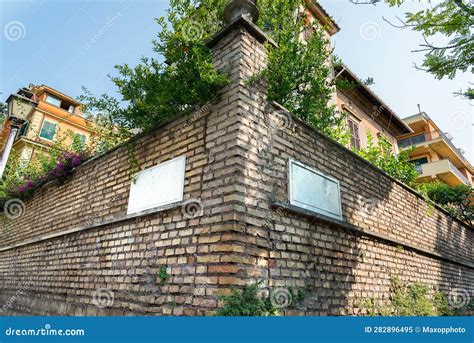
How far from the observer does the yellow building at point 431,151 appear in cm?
2451

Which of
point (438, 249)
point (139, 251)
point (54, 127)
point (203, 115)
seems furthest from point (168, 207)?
point (54, 127)

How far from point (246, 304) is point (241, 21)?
3515mm

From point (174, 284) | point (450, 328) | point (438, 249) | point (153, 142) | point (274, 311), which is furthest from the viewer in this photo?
point (438, 249)

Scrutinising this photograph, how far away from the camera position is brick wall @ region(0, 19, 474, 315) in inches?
118

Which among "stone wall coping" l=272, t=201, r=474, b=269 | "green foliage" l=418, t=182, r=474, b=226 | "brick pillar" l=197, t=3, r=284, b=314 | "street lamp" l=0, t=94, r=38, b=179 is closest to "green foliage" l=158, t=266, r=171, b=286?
"brick pillar" l=197, t=3, r=284, b=314

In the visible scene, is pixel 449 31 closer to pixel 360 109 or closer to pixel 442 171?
pixel 360 109

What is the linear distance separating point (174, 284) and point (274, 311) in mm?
1098

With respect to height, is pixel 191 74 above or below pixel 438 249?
above

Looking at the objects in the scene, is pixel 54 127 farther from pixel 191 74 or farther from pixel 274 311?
pixel 274 311

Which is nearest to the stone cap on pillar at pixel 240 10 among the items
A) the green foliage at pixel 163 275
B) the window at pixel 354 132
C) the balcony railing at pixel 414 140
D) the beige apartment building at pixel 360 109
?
the green foliage at pixel 163 275

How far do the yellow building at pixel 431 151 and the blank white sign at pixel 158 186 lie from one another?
1031 inches

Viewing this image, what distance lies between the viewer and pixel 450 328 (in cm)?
333

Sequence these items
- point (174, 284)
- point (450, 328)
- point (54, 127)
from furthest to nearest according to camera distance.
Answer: point (54, 127) → point (450, 328) → point (174, 284)

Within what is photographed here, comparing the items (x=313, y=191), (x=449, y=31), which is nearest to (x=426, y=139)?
(x=449, y=31)
